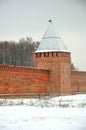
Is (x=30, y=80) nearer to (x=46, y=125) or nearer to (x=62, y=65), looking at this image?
(x=62, y=65)

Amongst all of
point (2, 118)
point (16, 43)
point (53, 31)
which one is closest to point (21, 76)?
point (53, 31)

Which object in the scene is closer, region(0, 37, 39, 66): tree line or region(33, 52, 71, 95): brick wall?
region(33, 52, 71, 95): brick wall

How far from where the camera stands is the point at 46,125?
22.5ft

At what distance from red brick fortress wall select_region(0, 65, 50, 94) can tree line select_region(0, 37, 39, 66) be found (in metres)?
7.42

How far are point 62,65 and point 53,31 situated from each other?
1.73 metres

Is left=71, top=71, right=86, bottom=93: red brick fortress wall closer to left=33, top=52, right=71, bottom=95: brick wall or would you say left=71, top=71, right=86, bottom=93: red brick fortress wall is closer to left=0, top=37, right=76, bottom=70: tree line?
left=33, top=52, right=71, bottom=95: brick wall

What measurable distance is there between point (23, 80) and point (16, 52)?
10930mm

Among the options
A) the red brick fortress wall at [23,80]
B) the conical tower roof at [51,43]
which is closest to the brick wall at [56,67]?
the conical tower roof at [51,43]

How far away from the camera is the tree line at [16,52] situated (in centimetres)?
2528

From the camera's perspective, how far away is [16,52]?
2683cm

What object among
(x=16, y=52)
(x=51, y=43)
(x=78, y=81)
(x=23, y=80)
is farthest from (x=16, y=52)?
(x=23, y=80)

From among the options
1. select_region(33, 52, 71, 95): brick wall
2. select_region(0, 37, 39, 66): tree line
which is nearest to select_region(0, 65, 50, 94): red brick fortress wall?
select_region(33, 52, 71, 95): brick wall

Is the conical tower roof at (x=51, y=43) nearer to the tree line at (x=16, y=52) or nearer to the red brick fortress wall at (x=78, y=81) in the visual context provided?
the red brick fortress wall at (x=78, y=81)

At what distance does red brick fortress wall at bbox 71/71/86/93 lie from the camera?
20.8 metres
